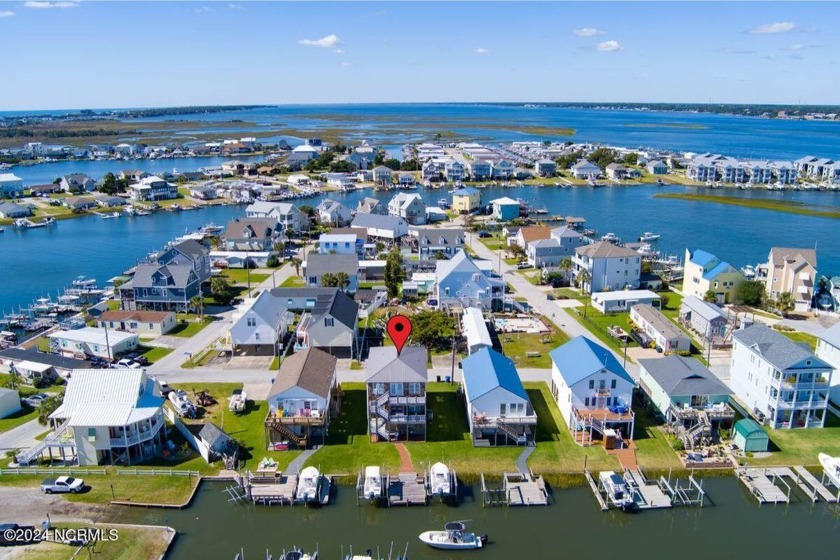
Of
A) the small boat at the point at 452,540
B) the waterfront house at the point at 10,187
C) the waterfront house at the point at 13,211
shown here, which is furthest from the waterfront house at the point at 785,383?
the waterfront house at the point at 10,187

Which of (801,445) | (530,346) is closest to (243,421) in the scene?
(530,346)

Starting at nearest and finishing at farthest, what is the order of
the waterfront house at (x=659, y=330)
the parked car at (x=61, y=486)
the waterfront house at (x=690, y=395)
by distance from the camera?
the parked car at (x=61, y=486)
the waterfront house at (x=690, y=395)
the waterfront house at (x=659, y=330)

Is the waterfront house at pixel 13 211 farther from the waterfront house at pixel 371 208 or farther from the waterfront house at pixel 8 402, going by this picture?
the waterfront house at pixel 8 402

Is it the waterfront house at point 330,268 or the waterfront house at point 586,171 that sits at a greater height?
the waterfront house at point 586,171

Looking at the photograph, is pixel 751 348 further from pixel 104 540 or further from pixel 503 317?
pixel 104 540

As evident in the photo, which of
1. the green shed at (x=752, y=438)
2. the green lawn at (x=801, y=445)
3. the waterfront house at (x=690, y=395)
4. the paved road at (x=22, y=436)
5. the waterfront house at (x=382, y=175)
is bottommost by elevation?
the paved road at (x=22, y=436)

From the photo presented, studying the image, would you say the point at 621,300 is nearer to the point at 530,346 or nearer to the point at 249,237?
the point at 530,346

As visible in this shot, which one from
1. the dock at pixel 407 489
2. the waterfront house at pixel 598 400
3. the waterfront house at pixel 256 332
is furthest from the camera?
the waterfront house at pixel 256 332
